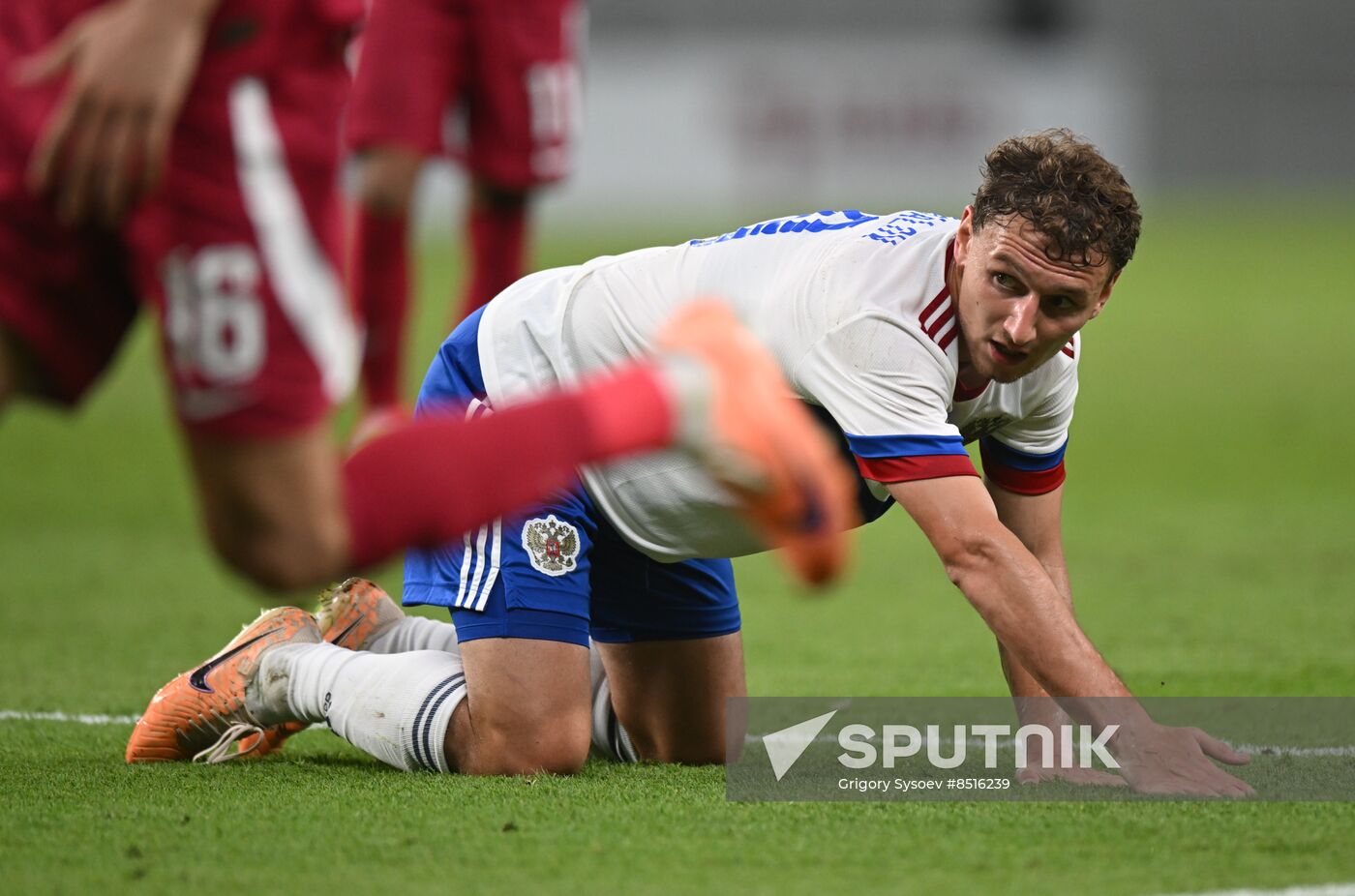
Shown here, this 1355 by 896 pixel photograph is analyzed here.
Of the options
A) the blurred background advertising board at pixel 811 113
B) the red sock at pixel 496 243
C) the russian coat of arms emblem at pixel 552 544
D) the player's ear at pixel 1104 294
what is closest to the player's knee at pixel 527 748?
the russian coat of arms emblem at pixel 552 544

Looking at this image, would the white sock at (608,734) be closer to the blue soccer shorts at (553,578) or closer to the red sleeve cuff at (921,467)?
the blue soccer shorts at (553,578)

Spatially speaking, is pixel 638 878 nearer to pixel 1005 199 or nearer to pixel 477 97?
pixel 1005 199

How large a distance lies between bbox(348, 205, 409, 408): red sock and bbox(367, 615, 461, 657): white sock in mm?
1197

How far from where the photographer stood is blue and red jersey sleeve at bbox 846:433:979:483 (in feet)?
11.0

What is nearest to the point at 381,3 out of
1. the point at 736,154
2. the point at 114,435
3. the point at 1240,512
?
the point at 1240,512

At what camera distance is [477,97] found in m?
5.70

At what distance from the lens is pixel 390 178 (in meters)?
5.57

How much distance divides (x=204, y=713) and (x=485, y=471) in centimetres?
146

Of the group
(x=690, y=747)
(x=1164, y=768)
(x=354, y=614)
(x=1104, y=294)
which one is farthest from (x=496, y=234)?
(x=1164, y=768)

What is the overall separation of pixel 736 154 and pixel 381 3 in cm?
2243

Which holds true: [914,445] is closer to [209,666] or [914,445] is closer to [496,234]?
[209,666]

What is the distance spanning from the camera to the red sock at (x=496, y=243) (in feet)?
19.2

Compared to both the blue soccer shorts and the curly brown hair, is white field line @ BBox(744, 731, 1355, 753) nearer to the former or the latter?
the blue soccer shorts

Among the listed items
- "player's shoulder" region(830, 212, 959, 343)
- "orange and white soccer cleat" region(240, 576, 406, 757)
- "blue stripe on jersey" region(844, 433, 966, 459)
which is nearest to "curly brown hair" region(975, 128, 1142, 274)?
"player's shoulder" region(830, 212, 959, 343)
